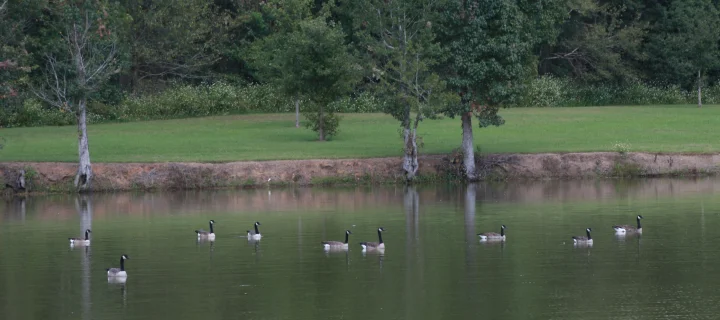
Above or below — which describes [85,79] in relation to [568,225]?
above

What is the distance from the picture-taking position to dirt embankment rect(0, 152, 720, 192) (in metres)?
56.4

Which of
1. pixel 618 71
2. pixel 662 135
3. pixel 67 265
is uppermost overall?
pixel 618 71

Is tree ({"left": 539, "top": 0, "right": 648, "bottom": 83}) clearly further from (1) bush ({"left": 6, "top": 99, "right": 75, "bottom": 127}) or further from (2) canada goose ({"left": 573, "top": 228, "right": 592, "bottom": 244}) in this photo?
(2) canada goose ({"left": 573, "top": 228, "right": 592, "bottom": 244})

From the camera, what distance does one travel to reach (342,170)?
58.1m

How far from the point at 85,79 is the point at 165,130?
18293 millimetres

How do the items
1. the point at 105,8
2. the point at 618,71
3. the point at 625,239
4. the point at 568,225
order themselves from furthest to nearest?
1. the point at 618,71
2. the point at 105,8
3. the point at 568,225
4. the point at 625,239

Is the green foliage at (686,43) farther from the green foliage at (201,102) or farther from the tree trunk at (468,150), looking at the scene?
the tree trunk at (468,150)

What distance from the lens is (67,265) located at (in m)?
34.2

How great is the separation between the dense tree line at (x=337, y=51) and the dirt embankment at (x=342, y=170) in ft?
4.14

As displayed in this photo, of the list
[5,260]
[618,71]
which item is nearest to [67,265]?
[5,260]

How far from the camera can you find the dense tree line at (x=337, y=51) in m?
55.8

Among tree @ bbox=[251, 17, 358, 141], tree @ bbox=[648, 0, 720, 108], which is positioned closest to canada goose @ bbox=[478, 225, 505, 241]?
tree @ bbox=[251, 17, 358, 141]

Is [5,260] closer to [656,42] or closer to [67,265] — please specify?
[67,265]

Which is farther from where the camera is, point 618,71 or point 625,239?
point 618,71
